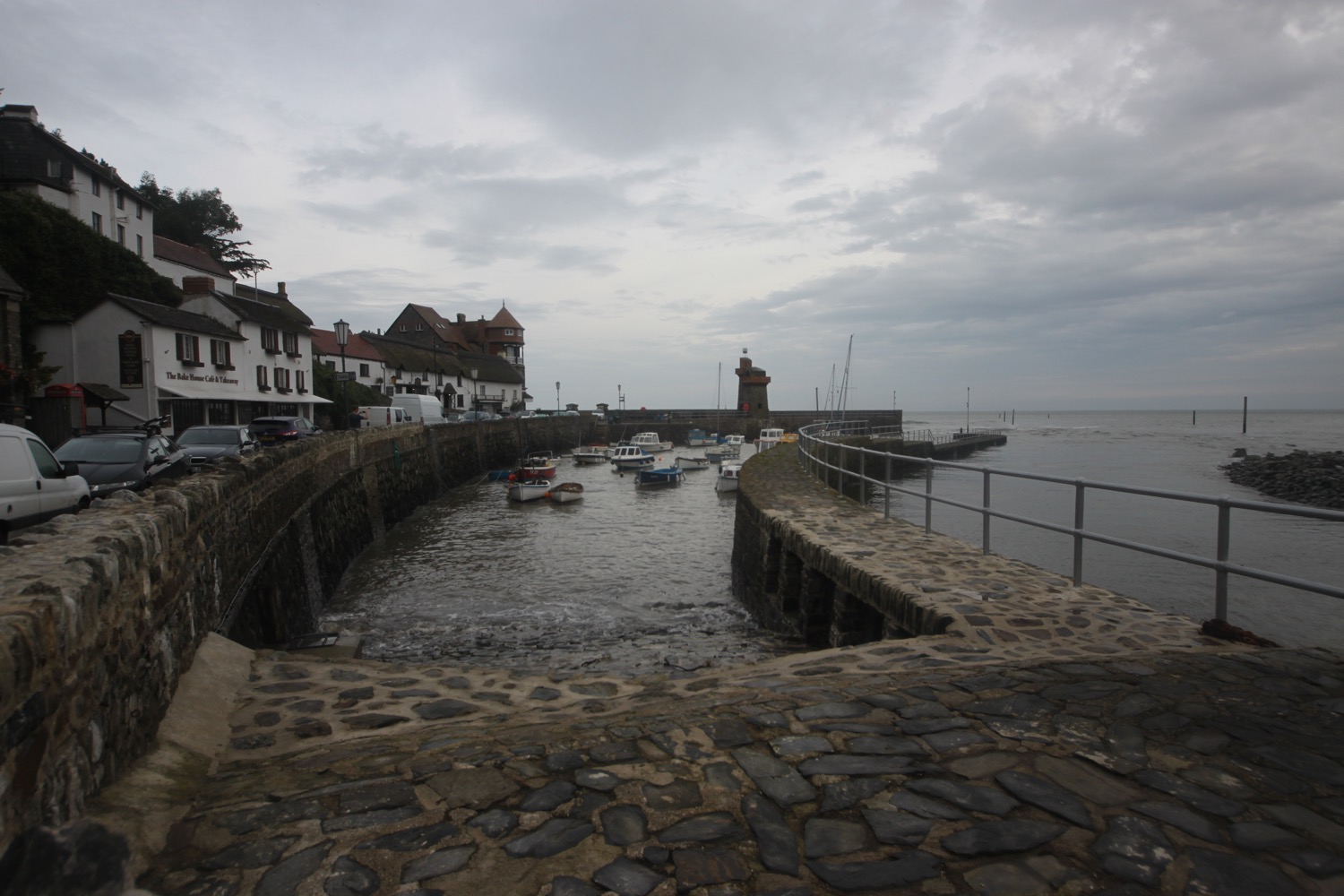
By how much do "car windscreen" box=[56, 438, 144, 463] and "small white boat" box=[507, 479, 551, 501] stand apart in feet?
67.3

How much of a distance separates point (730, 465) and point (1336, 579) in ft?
85.2

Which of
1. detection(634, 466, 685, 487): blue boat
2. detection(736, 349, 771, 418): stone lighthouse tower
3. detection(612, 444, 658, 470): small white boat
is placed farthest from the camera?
detection(736, 349, 771, 418): stone lighthouse tower

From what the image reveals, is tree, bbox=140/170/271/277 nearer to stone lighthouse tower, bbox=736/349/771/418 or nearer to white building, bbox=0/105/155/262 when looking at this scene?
white building, bbox=0/105/155/262

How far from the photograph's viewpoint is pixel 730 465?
4031 centimetres

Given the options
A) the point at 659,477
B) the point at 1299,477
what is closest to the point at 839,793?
the point at 1299,477

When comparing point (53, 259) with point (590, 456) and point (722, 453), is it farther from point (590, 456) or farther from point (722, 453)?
point (722, 453)

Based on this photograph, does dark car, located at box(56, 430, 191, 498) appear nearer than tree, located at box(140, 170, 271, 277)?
Yes

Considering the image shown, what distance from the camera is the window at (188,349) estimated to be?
109 ft

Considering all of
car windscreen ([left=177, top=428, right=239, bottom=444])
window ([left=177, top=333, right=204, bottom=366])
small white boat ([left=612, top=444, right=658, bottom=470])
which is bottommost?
small white boat ([left=612, top=444, right=658, bottom=470])

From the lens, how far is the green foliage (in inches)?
1251

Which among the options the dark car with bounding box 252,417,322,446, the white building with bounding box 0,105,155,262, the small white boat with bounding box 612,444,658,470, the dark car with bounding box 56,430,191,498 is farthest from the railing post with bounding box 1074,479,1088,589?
the white building with bounding box 0,105,155,262

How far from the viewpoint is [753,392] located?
80562mm

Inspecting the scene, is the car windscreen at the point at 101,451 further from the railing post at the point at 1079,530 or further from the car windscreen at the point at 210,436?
the railing post at the point at 1079,530

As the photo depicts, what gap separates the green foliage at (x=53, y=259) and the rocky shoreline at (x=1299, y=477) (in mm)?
48592
